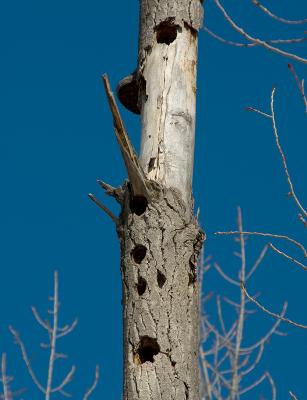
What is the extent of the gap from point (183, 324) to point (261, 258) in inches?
126

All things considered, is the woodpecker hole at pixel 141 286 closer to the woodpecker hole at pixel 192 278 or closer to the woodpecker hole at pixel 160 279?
the woodpecker hole at pixel 160 279

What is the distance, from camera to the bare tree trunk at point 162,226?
3701mm

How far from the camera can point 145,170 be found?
4109 mm

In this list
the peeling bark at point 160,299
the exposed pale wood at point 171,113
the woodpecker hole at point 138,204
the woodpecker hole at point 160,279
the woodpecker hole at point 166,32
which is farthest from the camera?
the woodpecker hole at point 166,32

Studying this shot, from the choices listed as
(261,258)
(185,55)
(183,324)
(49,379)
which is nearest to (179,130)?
(185,55)

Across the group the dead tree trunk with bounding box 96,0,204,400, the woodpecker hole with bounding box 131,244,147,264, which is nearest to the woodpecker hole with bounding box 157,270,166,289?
the dead tree trunk with bounding box 96,0,204,400

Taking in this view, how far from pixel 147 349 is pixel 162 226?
58 centimetres

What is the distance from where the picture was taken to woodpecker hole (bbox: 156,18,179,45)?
14.6 feet

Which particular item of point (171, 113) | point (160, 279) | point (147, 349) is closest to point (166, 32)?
point (171, 113)

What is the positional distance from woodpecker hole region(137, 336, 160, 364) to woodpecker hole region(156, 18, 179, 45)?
5.42ft

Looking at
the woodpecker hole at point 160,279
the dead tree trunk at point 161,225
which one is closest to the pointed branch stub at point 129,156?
the dead tree trunk at point 161,225

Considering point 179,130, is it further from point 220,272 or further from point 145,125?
point 220,272

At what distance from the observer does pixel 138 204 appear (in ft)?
13.1

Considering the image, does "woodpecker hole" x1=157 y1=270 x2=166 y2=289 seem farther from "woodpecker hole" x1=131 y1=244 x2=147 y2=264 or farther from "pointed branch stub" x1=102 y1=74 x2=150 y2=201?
"pointed branch stub" x1=102 y1=74 x2=150 y2=201
